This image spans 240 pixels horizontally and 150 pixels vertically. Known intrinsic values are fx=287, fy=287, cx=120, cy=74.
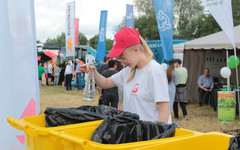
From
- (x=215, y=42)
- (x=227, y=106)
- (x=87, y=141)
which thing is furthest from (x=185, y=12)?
(x=87, y=141)

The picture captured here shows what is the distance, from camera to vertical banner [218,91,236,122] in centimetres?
767

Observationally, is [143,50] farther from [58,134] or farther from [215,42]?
[215,42]

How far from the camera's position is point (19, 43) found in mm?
3070

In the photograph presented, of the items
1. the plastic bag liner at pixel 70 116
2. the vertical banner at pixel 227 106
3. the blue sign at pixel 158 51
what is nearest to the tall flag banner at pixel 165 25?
the vertical banner at pixel 227 106

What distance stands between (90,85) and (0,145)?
116 centimetres

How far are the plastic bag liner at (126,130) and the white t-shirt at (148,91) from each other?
39 centimetres

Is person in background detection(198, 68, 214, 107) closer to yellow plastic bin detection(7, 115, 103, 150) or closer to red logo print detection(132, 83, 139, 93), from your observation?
red logo print detection(132, 83, 139, 93)

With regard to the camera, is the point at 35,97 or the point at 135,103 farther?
the point at 35,97

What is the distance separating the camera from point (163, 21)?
8.79m

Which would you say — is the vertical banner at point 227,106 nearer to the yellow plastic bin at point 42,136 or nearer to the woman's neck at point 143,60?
the woman's neck at point 143,60

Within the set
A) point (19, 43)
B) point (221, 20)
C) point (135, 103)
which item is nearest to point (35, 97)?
point (19, 43)

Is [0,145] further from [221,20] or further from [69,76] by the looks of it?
[69,76]

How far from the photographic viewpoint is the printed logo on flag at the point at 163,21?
28.7 feet

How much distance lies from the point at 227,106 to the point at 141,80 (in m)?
6.21
